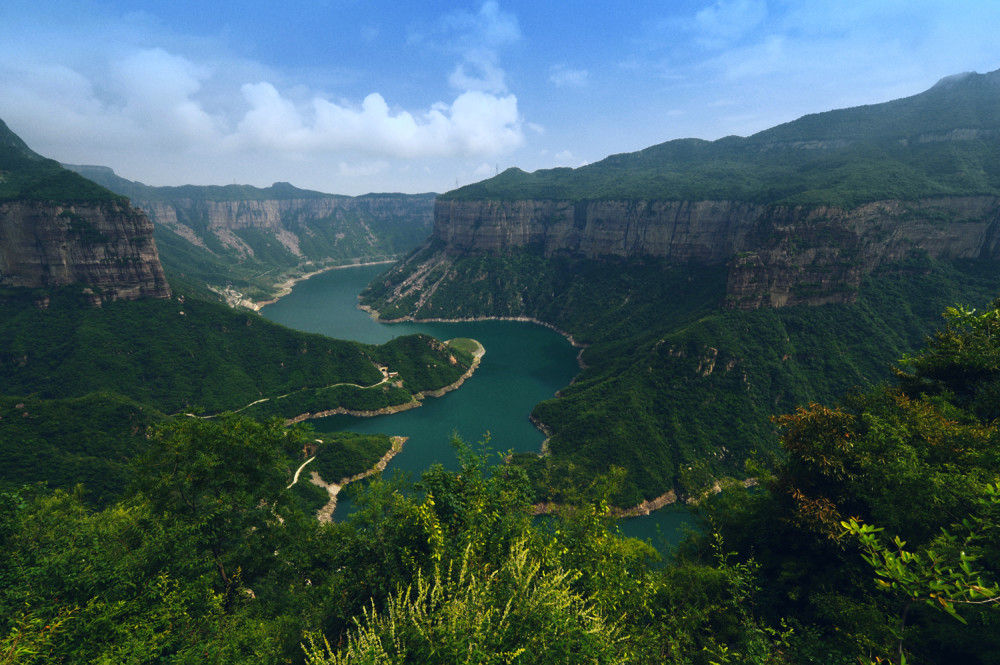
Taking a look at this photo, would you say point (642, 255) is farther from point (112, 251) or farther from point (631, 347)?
point (112, 251)

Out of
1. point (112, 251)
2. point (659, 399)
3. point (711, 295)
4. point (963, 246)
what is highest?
point (112, 251)

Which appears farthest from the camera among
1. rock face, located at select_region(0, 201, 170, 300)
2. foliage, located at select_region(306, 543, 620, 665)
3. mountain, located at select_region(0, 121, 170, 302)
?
mountain, located at select_region(0, 121, 170, 302)

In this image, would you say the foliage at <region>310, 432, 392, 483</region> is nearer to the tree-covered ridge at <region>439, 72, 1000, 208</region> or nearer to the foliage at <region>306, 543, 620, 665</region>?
the foliage at <region>306, 543, 620, 665</region>

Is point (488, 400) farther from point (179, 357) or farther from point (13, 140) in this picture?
point (13, 140)

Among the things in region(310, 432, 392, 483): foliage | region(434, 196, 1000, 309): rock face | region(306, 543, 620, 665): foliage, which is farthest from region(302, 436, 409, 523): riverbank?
region(434, 196, 1000, 309): rock face

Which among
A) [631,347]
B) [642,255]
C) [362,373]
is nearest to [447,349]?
[362,373]

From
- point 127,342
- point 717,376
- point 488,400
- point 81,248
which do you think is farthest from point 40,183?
point 717,376
